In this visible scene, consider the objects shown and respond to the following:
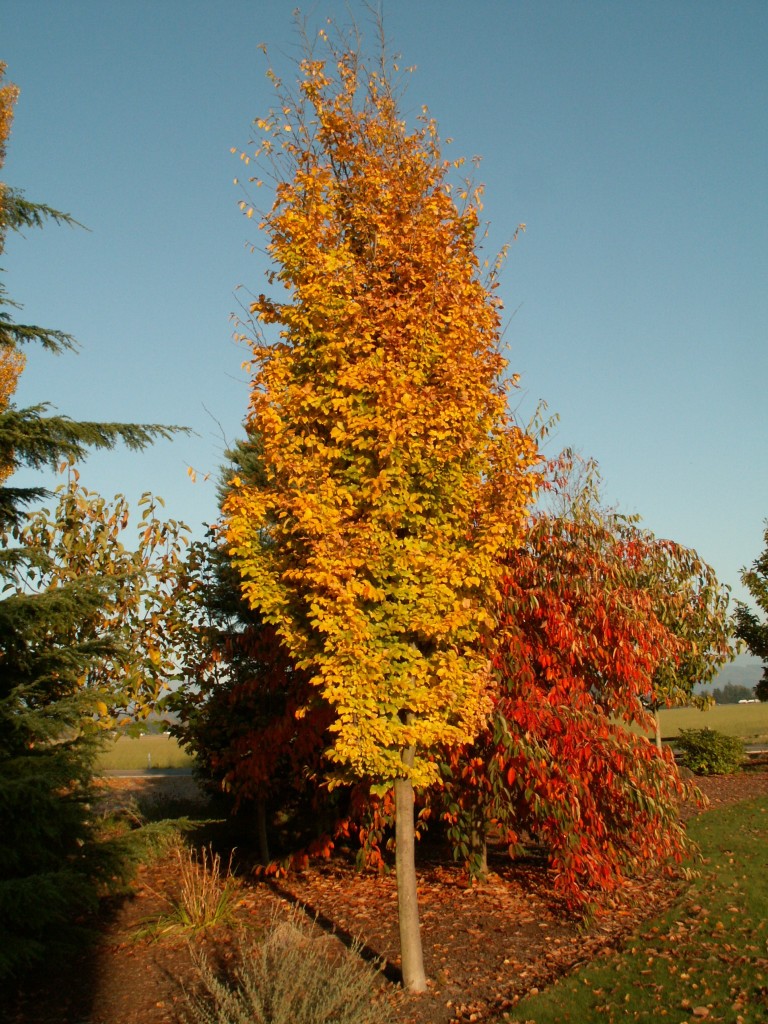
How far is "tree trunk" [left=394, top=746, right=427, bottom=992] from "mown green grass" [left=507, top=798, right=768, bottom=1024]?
84 cm

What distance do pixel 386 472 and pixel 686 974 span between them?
15.2 ft

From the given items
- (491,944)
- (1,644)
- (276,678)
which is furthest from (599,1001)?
(1,644)

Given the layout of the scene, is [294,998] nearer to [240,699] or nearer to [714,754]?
[240,699]

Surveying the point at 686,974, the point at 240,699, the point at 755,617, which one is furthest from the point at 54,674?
the point at 755,617

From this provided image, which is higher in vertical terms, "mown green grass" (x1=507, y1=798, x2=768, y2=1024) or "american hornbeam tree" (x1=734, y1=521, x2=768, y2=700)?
"american hornbeam tree" (x1=734, y1=521, x2=768, y2=700)

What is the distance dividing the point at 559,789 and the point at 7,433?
620 centimetres

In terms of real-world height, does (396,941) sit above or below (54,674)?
below

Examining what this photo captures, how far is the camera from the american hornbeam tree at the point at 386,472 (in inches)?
226

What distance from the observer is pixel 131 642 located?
9297 mm

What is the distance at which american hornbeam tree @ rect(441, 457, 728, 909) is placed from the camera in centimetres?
716

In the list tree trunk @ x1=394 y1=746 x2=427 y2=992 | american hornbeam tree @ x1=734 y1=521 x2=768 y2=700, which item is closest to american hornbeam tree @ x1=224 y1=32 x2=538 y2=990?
tree trunk @ x1=394 y1=746 x2=427 y2=992

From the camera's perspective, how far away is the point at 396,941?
291 inches

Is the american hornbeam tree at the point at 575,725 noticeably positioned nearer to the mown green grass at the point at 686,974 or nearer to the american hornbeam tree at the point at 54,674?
the mown green grass at the point at 686,974

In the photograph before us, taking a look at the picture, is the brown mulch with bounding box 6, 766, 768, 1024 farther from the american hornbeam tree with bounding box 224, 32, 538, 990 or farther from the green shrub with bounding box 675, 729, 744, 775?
the green shrub with bounding box 675, 729, 744, 775
